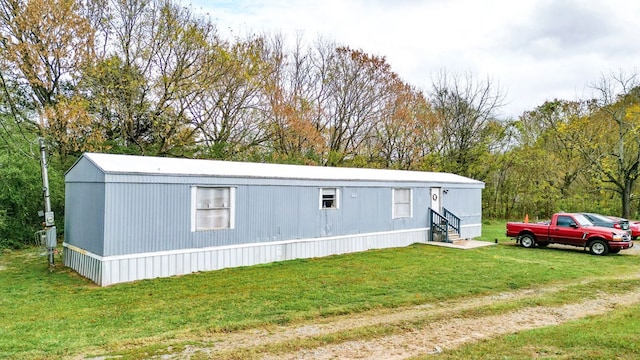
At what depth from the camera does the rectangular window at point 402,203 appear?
15516 mm

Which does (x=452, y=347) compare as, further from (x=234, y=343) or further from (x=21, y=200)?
(x=21, y=200)

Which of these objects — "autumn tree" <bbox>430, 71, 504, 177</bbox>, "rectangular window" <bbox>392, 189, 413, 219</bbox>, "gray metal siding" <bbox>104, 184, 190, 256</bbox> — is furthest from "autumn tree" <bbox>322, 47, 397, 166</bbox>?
"gray metal siding" <bbox>104, 184, 190, 256</bbox>

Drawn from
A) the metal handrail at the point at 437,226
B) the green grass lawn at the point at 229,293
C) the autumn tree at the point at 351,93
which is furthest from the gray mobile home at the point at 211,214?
the autumn tree at the point at 351,93

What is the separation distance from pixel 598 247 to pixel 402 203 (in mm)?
6769

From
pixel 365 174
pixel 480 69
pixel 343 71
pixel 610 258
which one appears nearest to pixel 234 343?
pixel 365 174

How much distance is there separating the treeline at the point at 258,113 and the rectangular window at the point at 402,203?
25.2 ft

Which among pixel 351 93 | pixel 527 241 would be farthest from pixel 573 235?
pixel 351 93

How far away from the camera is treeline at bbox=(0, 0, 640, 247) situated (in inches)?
608

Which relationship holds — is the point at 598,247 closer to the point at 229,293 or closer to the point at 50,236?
the point at 229,293

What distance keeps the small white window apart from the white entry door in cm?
529

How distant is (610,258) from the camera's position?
42.9 ft

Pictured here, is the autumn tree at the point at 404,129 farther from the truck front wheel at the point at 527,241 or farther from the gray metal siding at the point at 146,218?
the gray metal siding at the point at 146,218

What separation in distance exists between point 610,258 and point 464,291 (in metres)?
7.91

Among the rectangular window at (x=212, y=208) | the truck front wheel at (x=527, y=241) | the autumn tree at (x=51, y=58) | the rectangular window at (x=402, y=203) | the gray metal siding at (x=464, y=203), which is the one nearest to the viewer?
the rectangular window at (x=212, y=208)
